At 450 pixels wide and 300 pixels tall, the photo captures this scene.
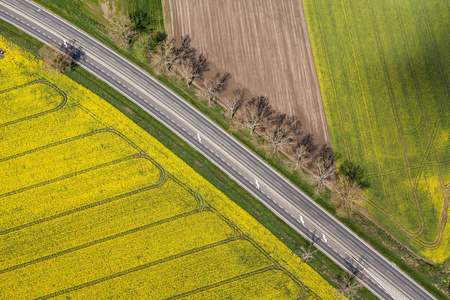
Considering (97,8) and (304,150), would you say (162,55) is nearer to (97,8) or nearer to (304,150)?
(97,8)

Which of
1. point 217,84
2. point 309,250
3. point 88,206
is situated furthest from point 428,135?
point 88,206

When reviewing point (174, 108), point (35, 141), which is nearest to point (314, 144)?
point (174, 108)

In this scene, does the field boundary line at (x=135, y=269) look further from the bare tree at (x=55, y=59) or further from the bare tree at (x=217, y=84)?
the bare tree at (x=55, y=59)

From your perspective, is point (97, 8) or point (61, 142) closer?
Result: point (61, 142)

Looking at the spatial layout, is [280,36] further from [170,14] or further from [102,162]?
[102,162]

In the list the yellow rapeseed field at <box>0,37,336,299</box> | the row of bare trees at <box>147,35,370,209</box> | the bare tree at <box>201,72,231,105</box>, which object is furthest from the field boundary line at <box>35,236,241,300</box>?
the bare tree at <box>201,72,231,105</box>

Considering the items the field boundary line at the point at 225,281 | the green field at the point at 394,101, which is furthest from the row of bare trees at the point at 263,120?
the field boundary line at the point at 225,281

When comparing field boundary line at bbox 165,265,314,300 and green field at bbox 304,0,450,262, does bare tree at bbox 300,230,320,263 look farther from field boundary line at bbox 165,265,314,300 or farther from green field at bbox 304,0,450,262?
green field at bbox 304,0,450,262
